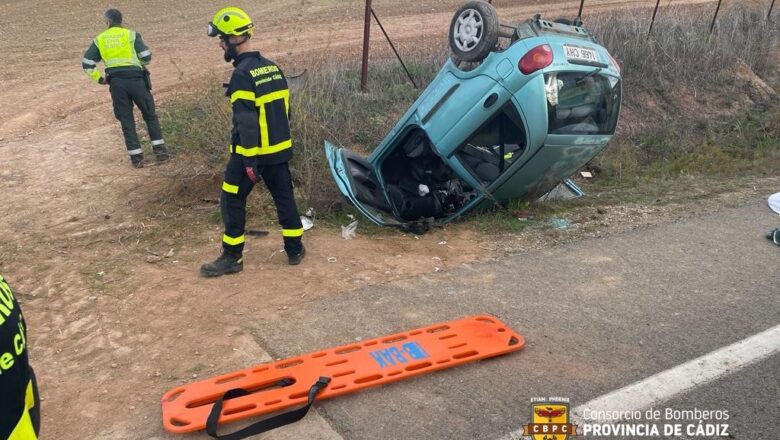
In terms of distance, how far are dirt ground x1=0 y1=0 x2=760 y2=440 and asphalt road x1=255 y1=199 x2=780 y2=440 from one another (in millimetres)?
348

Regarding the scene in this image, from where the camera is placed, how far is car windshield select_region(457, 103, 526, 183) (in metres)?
5.79

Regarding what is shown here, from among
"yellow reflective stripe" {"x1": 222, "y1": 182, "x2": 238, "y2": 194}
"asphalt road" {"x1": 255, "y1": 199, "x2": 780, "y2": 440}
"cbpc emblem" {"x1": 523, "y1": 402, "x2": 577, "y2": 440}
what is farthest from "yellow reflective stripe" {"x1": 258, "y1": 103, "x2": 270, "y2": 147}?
"cbpc emblem" {"x1": 523, "y1": 402, "x2": 577, "y2": 440}

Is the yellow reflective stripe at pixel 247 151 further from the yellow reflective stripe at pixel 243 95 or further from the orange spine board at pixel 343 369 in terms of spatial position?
the orange spine board at pixel 343 369

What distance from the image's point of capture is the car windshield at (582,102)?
216 inches

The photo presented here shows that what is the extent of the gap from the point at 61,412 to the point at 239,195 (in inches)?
84.0

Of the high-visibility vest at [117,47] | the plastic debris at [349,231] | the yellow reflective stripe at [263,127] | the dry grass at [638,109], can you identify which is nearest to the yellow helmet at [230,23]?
the yellow reflective stripe at [263,127]

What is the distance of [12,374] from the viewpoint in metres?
1.69

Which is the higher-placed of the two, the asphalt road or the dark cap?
the dark cap

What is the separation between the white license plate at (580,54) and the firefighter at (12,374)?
4.86 meters

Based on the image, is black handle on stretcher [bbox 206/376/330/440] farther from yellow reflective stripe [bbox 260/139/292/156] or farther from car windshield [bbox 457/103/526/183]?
car windshield [bbox 457/103/526/183]

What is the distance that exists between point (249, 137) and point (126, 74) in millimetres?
3659

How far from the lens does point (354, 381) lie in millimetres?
3486

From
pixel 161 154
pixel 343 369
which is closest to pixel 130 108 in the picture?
pixel 161 154

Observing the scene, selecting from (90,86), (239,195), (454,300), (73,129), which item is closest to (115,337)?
(239,195)
